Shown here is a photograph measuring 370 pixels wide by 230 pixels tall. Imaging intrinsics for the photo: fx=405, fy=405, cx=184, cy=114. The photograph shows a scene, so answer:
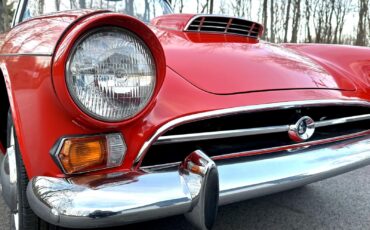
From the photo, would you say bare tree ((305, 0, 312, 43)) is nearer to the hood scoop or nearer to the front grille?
the hood scoop

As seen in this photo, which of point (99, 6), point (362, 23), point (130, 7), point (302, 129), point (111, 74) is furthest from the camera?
point (362, 23)

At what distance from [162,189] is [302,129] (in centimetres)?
74

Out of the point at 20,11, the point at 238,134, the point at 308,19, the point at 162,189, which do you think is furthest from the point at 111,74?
the point at 308,19

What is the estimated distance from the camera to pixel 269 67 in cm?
178

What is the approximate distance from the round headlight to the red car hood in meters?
0.28

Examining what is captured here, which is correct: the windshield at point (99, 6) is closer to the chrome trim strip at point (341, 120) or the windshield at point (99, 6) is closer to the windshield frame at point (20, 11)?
A: the windshield frame at point (20, 11)

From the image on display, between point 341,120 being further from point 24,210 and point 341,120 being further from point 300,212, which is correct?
point 24,210

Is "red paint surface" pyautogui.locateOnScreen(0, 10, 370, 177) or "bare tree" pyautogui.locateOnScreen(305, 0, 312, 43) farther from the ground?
"red paint surface" pyautogui.locateOnScreen(0, 10, 370, 177)

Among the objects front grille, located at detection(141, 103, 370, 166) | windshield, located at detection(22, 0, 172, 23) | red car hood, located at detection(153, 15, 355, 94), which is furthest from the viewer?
windshield, located at detection(22, 0, 172, 23)

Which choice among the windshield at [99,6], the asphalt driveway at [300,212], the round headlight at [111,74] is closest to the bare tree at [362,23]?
the asphalt driveway at [300,212]

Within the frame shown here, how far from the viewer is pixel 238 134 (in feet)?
4.92

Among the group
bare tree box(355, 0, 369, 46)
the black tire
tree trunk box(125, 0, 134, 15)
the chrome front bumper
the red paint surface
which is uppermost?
tree trunk box(125, 0, 134, 15)

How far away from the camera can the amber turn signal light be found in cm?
122

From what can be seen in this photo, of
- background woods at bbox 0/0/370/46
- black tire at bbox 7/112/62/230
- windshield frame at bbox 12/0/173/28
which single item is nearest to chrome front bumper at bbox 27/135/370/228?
black tire at bbox 7/112/62/230
